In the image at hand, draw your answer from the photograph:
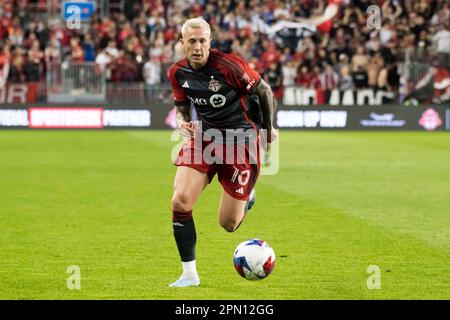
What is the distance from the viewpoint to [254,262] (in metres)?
8.34

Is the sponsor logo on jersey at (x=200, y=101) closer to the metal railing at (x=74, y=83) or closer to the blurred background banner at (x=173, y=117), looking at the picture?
the blurred background banner at (x=173, y=117)

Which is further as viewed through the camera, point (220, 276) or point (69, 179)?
point (69, 179)

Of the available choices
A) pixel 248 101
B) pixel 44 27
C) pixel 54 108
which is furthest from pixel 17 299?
pixel 44 27

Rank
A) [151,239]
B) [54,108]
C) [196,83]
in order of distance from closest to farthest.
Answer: [196,83] < [151,239] < [54,108]

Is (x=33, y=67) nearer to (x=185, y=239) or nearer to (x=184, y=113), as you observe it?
(x=184, y=113)

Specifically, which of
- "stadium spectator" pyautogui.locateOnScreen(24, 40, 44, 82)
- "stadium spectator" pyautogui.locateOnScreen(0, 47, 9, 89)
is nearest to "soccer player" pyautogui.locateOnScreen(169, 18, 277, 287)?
"stadium spectator" pyautogui.locateOnScreen(24, 40, 44, 82)

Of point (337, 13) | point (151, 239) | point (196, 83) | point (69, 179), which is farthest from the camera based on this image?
point (337, 13)

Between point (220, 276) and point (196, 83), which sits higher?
point (196, 83)

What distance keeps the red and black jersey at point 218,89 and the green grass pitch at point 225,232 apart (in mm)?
1393

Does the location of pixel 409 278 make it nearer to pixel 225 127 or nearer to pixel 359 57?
pixel 225 127

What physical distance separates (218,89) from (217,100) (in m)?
0.11

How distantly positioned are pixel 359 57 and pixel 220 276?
24447 mm

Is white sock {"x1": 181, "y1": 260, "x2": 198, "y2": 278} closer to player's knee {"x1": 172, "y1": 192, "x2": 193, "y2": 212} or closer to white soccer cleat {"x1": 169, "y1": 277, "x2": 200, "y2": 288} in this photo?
white soccer cleat {"x1": 169, "y1": 277, "x2": 200, "y2": 288}

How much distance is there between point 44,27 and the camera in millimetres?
33625
